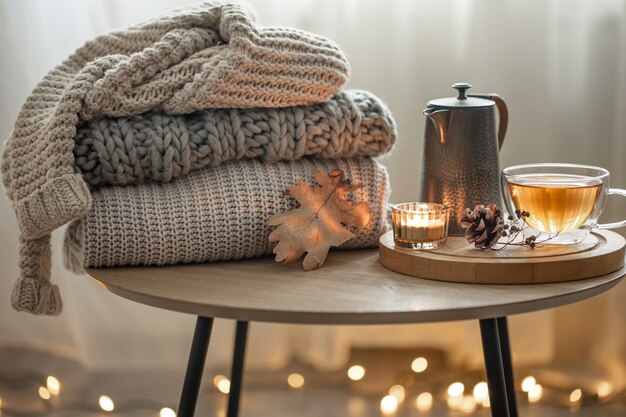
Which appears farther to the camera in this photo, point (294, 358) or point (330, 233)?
point (294, 358)

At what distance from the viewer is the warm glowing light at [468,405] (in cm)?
153

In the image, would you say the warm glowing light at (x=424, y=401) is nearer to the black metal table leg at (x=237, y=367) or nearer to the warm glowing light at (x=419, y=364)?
the warm glowing light at (x=419, y=364)

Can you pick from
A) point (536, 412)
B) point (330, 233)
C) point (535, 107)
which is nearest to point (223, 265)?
point (330, 233)

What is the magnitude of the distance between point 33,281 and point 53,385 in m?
0.63

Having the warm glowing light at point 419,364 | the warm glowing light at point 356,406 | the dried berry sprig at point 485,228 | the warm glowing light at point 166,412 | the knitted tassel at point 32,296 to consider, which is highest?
the dried berry sprig at point 485,228

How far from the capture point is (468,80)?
1.42 metres

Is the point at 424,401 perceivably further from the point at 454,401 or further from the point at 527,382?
the point at 527,382

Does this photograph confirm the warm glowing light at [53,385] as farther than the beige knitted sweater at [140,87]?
Yes

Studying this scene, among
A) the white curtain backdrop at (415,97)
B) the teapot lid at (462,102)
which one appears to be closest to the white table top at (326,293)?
the teapot lid at (462,102)

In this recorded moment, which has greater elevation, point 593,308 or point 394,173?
point 394,173

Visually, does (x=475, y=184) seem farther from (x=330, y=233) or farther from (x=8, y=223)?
(x=8, y=223)

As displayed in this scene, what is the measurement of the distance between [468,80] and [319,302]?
0.79 metres

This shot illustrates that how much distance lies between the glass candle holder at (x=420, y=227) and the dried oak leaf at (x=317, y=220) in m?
0.06

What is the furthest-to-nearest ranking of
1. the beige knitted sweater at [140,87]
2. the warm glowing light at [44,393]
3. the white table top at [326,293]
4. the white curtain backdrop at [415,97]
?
the warm glowing light at [44,393], the white curtain backdrop at [415,97], the beige knitted sweater at [140,87], the white table top at [326,293]
